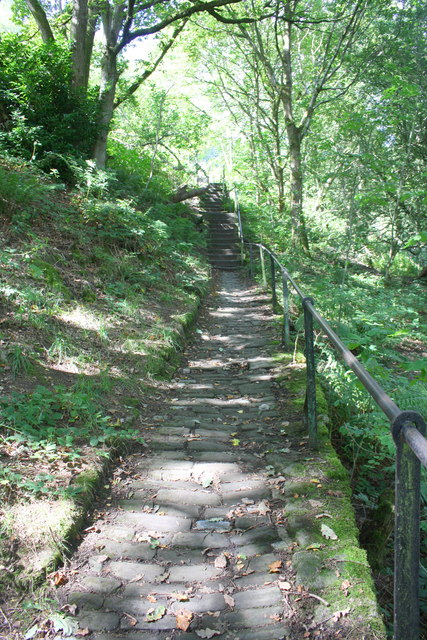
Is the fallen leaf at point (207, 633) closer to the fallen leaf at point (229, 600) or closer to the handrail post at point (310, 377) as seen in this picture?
the fallen leaf at point (229, 600)

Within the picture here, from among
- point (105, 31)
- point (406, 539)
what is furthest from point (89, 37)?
point (406, 539)

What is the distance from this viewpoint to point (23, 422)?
310 centimetres

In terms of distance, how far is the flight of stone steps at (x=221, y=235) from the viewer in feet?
48.8

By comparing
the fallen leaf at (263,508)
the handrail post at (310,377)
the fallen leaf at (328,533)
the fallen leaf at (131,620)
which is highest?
the handrail post at (310,377)

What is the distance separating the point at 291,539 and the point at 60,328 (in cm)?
340

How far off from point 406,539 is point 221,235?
1588 centimetres

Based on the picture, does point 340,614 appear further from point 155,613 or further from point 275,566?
point 155,613

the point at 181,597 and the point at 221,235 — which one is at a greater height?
the point at 221,235

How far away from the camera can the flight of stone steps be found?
48.8 ft

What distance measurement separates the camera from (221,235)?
1672cm

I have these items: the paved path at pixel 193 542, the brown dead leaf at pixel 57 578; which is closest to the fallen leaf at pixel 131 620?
the paved path at pixel 193 542

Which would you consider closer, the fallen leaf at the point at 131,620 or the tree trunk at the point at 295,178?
the fallen leaf at the point at 131,620

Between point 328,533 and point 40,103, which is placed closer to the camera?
point 328,533

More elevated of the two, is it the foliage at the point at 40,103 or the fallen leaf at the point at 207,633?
the foliage at the point at 40,103
